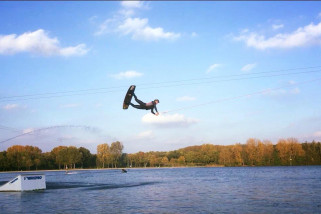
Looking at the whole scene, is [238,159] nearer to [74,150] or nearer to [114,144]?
[114,144]

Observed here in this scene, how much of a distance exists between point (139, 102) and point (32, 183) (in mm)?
33716

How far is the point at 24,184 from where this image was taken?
155ft

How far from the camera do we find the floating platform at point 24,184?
155ft

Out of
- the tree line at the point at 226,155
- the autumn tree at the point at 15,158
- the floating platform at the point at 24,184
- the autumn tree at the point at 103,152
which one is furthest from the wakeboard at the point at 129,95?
the autumn tree at the point at 103,152

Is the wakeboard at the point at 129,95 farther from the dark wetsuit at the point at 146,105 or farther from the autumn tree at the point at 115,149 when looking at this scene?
the autumn tree at the point at 115,149

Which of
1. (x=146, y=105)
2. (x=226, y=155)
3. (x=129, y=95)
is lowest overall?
(x=226, y=155)

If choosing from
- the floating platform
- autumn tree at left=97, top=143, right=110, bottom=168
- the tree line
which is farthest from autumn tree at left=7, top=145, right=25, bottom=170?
the floating platform

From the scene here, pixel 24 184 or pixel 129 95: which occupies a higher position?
pixel 129 95

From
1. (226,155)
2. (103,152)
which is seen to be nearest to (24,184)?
(103,152)

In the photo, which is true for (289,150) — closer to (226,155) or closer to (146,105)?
(226,155)

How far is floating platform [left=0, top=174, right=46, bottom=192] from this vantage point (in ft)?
155

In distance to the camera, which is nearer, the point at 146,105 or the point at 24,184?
the point at 146,105

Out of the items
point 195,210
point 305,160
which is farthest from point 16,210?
point 305,160

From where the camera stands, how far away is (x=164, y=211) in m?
28.9
